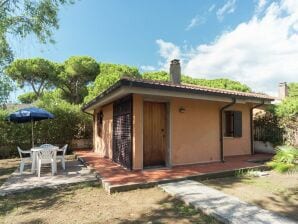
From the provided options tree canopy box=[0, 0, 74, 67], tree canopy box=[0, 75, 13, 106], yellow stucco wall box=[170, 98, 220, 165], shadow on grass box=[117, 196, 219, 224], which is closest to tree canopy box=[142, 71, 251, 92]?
tree canopy box=[0, 0, 74, 67]

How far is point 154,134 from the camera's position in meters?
9.39

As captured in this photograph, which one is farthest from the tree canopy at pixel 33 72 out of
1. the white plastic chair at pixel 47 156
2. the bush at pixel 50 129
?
the white plastic chair at pixel 47 156

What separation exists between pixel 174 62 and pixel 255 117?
5.41 metres

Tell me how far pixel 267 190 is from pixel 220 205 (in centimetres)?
209

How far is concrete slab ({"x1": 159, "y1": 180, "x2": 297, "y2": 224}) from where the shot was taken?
448cm

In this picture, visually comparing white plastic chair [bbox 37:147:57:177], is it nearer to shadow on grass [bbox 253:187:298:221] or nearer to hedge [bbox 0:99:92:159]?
shadow on grass [bbox 253:187:298:221]

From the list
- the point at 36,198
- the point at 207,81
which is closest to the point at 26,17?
the point at 36,198

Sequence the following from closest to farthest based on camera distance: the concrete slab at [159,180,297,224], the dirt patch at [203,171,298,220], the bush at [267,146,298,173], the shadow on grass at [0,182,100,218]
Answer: the bush at [267,146,298,173], the concrete slab at [159,180,297,224], the dirt patch at [203,171,298,220], the shadow on grass at [0,182,100,218]

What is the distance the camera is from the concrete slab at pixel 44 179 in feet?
23.6

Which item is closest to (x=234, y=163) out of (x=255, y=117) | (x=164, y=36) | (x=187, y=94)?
(x=187, y=94)

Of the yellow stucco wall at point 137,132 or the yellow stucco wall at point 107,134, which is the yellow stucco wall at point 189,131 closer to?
the yellow stucco wall at point 137,132

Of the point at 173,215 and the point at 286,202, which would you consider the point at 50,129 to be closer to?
the point at 173,215

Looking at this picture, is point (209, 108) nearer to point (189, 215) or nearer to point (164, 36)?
point (189, 215)

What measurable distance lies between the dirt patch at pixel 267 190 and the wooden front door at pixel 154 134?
7.71ft
